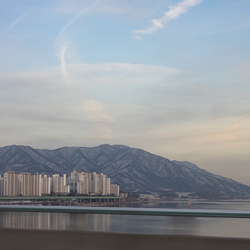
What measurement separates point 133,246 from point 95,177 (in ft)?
323

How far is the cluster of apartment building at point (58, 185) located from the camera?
94.8m

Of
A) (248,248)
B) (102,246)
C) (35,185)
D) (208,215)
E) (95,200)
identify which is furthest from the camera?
(35,185)

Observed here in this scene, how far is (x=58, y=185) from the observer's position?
103 metres

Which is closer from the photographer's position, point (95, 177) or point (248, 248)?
point (248, 248)

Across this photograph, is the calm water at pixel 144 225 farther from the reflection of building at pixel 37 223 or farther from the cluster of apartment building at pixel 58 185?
the cluster of apartment building at pixel 58 185

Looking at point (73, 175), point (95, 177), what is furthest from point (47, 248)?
point (73, 175)

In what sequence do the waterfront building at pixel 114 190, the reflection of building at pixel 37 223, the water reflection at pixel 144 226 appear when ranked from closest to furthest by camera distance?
the water reflection at pixel 144 226 → the reflection of building at pixel 37 223 → the waterfront building at pixel 114 190

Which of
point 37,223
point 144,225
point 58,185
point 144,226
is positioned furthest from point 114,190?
point 144,226

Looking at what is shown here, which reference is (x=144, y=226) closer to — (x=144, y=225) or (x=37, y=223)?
(x=144, y=225)

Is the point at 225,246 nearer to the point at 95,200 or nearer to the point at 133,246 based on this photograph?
the point at 133,246

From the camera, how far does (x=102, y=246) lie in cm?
425

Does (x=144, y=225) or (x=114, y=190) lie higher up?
(x=144, y=225)

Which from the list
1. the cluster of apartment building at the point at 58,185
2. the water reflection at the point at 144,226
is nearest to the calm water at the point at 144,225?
the water reflection at the point at 144,226

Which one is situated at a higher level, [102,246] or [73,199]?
[102,246]
